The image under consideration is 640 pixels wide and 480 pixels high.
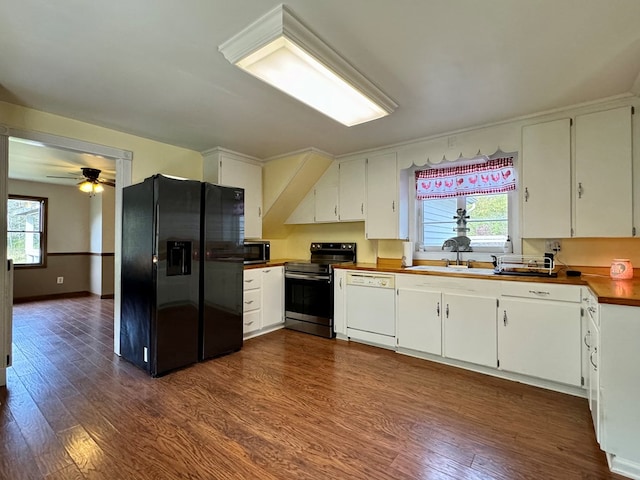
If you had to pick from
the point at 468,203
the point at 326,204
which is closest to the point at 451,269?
the point at 468,203

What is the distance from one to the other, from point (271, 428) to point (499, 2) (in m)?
2.63

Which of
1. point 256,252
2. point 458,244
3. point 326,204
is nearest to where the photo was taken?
point 458,244

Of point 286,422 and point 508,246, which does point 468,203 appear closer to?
point 508,246

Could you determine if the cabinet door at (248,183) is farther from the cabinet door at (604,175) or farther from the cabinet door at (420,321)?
the cabinet door at (604,175)

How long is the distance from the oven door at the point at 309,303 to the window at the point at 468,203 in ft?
4.32

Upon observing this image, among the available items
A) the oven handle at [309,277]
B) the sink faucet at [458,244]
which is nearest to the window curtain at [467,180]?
the sink faucet at [458,244]

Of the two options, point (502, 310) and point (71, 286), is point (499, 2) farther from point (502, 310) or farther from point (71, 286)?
point (71, 286)

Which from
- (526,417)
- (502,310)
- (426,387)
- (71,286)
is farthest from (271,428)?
(71,286)

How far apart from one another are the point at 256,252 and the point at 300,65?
2.51 m

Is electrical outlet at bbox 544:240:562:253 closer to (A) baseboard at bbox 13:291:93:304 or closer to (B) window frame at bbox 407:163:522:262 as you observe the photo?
(B) window frame at bbox 407:163:522:262

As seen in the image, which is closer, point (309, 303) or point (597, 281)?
point (597, 281)

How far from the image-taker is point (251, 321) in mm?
3695

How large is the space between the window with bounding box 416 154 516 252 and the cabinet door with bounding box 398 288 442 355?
0.82 meters

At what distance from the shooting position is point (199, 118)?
9.30 ft
